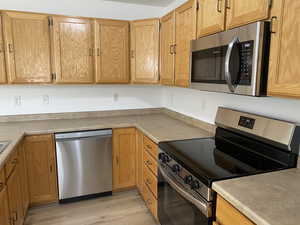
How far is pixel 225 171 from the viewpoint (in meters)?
1.36

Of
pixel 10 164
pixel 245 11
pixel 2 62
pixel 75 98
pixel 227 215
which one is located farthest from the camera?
pixel 75 98

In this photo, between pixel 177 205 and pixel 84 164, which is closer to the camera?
pixel 177 205

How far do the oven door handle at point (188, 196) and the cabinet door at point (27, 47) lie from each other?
5.77 feet

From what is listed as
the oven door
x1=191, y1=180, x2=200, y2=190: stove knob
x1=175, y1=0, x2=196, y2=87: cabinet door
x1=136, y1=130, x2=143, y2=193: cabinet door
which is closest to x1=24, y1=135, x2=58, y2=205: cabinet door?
x1=136, y1=130, x2=143, y2=193: cabinet door

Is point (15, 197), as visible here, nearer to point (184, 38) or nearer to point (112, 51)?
point (112, 51)

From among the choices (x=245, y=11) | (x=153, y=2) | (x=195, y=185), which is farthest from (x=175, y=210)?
(x=153, y=2)

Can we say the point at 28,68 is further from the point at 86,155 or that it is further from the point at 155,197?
the point at 155,197

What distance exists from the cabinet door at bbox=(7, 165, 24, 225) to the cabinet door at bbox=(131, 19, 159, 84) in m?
1.69

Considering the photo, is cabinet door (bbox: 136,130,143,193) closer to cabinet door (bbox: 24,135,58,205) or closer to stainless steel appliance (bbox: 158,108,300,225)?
stainless steel appliance (bbox: 158,108,300,225)

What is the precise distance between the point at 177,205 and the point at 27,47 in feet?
7.31

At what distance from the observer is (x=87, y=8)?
287 centimetres

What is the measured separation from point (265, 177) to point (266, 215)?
1.30 feet

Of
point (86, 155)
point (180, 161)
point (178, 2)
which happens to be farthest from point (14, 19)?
point (180, 161)

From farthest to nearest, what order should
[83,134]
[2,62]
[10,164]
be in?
[83,134], [2,62], [10,164]
